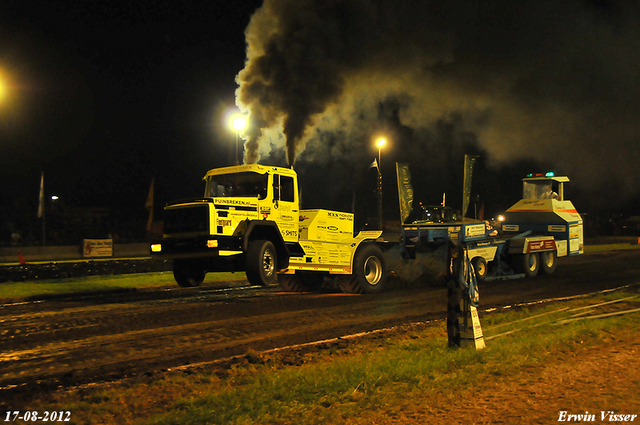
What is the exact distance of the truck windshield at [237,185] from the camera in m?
14.1

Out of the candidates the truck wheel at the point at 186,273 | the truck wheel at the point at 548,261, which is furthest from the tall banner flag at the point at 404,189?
the truck wheel at the point at 186,273

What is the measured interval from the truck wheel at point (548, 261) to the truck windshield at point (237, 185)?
12088 mm

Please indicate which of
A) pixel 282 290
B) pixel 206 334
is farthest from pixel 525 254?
pixel 206 334

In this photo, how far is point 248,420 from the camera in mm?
5172

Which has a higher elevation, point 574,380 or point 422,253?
point 422,253

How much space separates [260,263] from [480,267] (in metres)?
8.57

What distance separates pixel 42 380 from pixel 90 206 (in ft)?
207

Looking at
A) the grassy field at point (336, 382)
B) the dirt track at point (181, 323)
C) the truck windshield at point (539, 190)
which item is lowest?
the grassy field at point (336, 382)

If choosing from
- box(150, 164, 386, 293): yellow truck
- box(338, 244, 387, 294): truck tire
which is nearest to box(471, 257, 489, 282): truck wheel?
box(338, 244, 387, 294): truck tire

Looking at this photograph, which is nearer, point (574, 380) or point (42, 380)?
point (574, 380)

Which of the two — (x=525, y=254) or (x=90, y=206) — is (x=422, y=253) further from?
(x=90, y=206)

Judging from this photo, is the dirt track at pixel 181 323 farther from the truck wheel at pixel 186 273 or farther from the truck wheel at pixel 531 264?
the truck wheel at pixel 531 264

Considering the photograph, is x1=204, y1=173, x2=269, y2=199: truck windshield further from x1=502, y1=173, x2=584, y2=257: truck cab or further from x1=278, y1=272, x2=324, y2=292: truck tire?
x1=502, y1=173, x2=584, y2=257: truck cab

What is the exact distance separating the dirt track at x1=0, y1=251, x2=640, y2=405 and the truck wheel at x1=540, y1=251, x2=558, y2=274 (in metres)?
2.95
